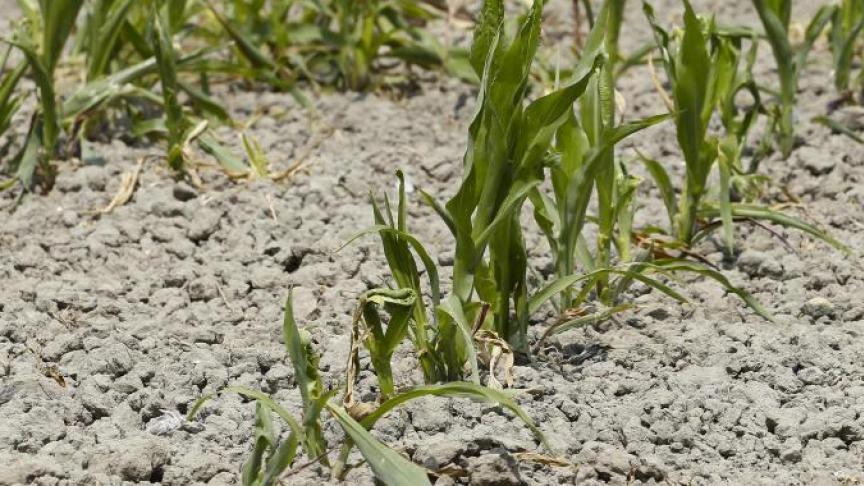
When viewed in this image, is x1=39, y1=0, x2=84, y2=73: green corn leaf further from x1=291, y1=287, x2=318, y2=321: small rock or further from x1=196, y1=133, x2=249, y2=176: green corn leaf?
x1=291, y1=287, x2=318, y2=321: small rock

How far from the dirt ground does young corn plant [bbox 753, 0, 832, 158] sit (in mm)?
71

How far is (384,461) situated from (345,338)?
586 millimetres

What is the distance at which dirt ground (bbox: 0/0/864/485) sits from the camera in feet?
7.58

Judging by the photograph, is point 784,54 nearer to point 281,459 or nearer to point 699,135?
point 699,135

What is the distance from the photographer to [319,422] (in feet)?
7.57

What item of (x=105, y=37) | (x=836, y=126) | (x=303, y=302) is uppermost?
(x=105, y=37)

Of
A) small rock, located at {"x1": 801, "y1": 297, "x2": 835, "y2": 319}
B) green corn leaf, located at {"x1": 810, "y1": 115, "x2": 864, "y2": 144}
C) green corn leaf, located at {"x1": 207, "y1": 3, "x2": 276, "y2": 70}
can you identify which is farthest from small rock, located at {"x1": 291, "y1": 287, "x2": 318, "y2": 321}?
green corn leaf, located at {"x1": 810, "y1": 115, "x2": 864, "y2": 144}

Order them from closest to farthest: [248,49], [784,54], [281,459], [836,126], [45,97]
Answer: [281,459], [45,97], [784,54], [836,126], [248,49]

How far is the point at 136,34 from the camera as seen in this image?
361cm

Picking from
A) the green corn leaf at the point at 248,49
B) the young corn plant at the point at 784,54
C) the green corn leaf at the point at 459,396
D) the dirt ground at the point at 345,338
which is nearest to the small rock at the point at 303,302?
the dirt ground at the point at 345,338

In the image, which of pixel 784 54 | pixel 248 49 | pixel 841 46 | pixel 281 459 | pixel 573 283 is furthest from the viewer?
pixel 248 49

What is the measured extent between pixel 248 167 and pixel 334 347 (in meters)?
0.90

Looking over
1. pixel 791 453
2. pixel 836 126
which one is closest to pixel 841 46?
pixel 836 126

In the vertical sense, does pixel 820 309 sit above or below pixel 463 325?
below
